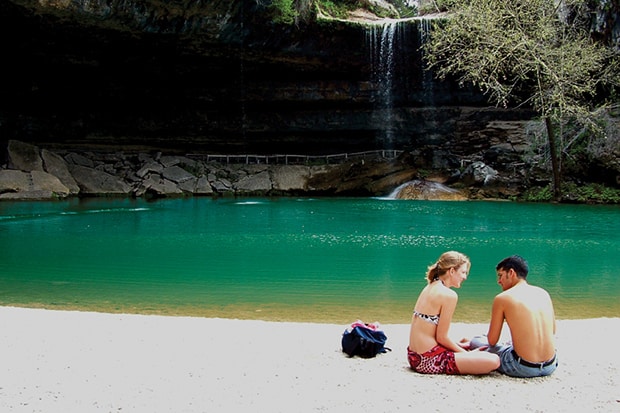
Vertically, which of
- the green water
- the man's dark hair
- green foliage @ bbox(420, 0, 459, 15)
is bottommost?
the green water

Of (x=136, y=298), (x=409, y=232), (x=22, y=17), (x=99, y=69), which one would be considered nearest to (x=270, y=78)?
(x=99, y=69)

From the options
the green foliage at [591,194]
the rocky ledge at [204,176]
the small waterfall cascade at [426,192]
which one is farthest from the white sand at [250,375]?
the rocky ledge at [204,176]

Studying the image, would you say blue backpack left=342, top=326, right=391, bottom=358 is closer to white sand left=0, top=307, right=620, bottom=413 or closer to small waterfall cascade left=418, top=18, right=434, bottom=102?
white sand left=0, top=307, right=620, bottom=413

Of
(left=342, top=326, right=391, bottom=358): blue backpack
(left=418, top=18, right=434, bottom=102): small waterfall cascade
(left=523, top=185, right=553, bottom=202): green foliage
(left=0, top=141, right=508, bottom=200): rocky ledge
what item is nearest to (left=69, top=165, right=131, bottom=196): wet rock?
(left=0, top=141, right=508, bottom=200): rocky ledge

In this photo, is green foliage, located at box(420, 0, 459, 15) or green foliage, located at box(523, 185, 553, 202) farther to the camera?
green foliage, located at box(420, 0, 459, 15)

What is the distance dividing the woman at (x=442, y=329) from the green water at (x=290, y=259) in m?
2.53

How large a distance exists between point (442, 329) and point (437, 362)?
261mm

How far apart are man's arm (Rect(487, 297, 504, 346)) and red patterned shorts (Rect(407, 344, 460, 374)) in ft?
1.11

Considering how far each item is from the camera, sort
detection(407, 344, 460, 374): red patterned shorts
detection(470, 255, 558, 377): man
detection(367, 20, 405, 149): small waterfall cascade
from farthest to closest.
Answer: detection(367, 20, 405, 149): small waterfall cascade → detection(407, 344, 460, 374): red patterned shorts → detection(470, 255, 558, 377): man

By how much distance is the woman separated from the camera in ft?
13.4

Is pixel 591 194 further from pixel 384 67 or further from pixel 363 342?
pixel 363 342

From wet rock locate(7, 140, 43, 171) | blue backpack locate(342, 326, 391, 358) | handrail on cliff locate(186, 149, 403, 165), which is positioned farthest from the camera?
handrail on cliff locate(186, 149, 403, 165)

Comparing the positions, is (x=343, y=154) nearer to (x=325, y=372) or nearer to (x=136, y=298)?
(x=136, y=298)

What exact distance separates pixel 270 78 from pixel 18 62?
1207 cm
